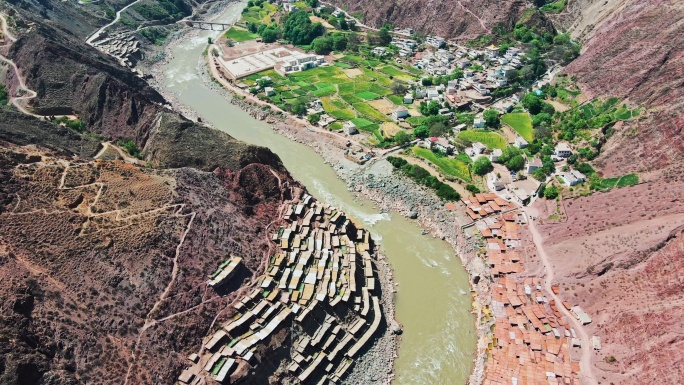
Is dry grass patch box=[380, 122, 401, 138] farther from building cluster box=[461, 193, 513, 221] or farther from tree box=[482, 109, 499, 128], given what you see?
building cluster box=[461, 193, 513, 221]

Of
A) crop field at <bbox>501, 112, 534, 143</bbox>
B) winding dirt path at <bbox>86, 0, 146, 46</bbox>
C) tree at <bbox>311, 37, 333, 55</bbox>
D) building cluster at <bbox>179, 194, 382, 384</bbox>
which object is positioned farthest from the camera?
tree at <bbox>311, 37, 333, 55</bbox>

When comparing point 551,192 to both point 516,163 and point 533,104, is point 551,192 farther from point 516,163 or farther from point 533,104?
point 533,104

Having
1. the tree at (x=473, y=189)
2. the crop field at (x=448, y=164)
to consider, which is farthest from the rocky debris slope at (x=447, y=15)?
the tree at (x=473, y=189)

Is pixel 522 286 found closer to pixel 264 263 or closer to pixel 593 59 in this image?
pixel 264 263

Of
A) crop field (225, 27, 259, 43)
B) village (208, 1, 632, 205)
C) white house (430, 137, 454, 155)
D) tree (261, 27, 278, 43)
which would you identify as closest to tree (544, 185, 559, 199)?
village (208, 1, 632, 205)

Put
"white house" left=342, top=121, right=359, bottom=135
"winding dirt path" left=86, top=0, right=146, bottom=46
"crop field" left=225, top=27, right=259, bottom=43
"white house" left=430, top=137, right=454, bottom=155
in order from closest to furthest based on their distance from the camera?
"white house" left=430, top=137, right=454, bottom=155
"white house" left=342, top=121, right=359, bottom=135
"winding dirt path" left=86, top=0, right=146, bottom=46
"crop field" left=225, top=27, right=259, bottom=43

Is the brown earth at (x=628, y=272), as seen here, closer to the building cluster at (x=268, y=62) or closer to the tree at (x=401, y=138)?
the tree at (x=401, y=138)

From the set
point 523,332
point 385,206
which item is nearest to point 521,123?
point 385,206
